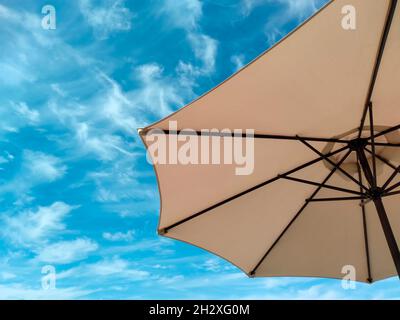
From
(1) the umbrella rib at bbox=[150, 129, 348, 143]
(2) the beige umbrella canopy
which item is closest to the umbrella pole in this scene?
(2) the beige umbrella canopy

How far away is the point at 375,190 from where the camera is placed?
129 inches

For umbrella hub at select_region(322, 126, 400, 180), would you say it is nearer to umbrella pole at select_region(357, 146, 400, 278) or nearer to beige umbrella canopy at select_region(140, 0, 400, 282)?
beige umbrella canopy at select_region(140, 0, 400, 282)

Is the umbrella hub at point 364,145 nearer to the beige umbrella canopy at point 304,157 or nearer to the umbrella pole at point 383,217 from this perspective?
the beige umbrella canopy at point 304,157

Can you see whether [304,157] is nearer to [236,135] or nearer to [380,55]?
[236,135]

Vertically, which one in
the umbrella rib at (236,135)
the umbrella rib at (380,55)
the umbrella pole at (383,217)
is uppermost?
the umbrella rib at (380,55)

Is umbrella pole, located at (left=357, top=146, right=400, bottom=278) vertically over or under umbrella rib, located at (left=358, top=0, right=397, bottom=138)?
under

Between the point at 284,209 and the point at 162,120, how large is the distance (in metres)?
2.30

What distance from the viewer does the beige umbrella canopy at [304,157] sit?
2775 mm

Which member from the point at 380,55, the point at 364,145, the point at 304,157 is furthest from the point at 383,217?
the point at 380,55

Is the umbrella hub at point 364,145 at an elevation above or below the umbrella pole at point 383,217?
above

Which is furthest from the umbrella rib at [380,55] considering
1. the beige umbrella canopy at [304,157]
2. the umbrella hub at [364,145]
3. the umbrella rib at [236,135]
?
the umbrella rib at [236,135]

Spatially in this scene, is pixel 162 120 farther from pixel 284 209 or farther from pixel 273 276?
pixel 273 276

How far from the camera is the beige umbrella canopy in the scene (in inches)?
109
